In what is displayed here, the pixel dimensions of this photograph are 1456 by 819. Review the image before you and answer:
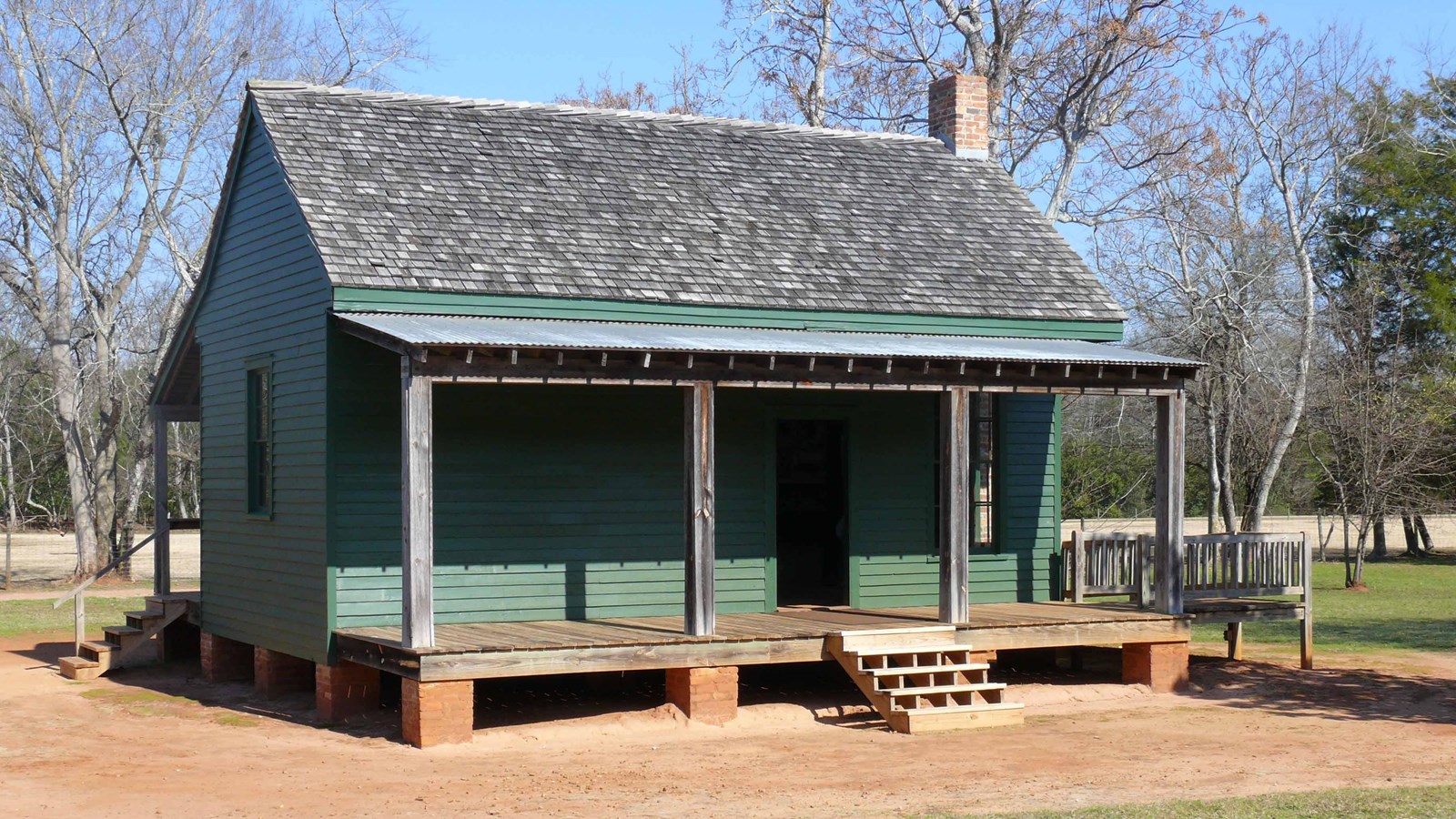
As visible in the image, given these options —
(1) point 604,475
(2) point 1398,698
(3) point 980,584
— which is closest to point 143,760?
(1) point 604,475

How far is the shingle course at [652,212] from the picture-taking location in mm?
14336

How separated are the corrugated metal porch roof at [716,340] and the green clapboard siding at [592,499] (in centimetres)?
74

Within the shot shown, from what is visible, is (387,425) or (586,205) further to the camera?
(586,205)

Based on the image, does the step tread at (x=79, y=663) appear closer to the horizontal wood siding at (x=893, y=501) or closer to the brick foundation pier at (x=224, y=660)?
the brick foundation pier at (x=224, y=660)

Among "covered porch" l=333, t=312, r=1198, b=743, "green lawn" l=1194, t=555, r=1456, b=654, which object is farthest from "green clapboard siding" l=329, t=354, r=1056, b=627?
"green lawn" l=1194, t=555, r=1456, b=654

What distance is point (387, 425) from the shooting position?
542 inches

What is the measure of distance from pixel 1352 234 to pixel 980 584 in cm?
2187

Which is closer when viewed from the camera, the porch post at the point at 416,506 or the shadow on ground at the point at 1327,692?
the porch post at the point at 416,506

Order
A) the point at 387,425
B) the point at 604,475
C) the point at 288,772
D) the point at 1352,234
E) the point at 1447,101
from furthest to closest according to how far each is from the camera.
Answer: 1. the point at 1447,101
2. the point at 1352,234
3. the point at 604,475
4. the point at 387,425
5. the point at 288,772

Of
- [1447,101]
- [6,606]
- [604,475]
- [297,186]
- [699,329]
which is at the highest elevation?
[1447,101]

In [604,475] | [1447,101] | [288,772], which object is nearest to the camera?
[288,772]

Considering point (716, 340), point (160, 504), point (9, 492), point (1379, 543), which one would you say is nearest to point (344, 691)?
point (716, 340)

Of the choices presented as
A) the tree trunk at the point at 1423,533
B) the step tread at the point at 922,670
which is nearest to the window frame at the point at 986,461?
the step tread at the point at 922,670

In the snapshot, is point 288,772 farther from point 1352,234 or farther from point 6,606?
point 1352,234
